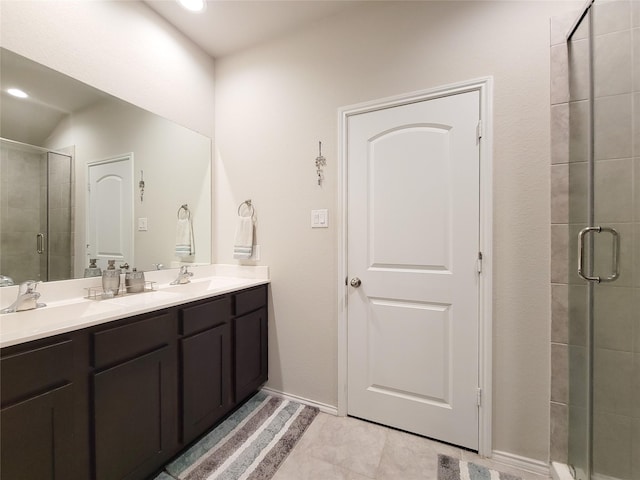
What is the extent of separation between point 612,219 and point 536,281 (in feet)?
1.34

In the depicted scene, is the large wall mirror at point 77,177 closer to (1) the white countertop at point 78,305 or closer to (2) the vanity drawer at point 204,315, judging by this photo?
(1) the white countertop at point 78,305

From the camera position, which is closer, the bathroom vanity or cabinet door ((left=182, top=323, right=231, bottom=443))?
the bathroom vanity

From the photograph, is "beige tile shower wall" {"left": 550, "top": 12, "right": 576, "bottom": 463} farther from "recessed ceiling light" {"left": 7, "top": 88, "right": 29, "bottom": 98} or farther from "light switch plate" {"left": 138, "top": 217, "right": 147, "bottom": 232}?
"recessed ceiling light" {"left": 7, "top": 88, "right": 29, "bottom": 98}

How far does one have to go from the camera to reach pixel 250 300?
1900mm

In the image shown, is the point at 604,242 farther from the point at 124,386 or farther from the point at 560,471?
the point at 124,386

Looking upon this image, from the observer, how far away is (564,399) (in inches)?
53.0

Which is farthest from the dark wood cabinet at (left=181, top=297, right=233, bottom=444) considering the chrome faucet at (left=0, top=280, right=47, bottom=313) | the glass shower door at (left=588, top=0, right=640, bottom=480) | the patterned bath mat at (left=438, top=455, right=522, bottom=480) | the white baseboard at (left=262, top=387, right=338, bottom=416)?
the glass shower door at (left=588, top=0, right=640, bottom=480)

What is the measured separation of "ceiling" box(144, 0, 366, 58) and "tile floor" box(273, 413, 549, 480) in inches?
107

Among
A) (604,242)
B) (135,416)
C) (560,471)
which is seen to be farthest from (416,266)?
(135,416)

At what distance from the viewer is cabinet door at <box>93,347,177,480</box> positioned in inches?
43.3

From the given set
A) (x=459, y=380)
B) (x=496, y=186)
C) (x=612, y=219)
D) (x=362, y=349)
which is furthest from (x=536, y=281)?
(x=362, y=349)

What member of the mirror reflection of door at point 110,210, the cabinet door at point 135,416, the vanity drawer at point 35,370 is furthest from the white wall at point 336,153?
the vanity drawer at point 35,370

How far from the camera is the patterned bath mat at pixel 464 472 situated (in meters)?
1.33

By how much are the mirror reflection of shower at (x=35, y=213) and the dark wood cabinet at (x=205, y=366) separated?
723 millimetres
